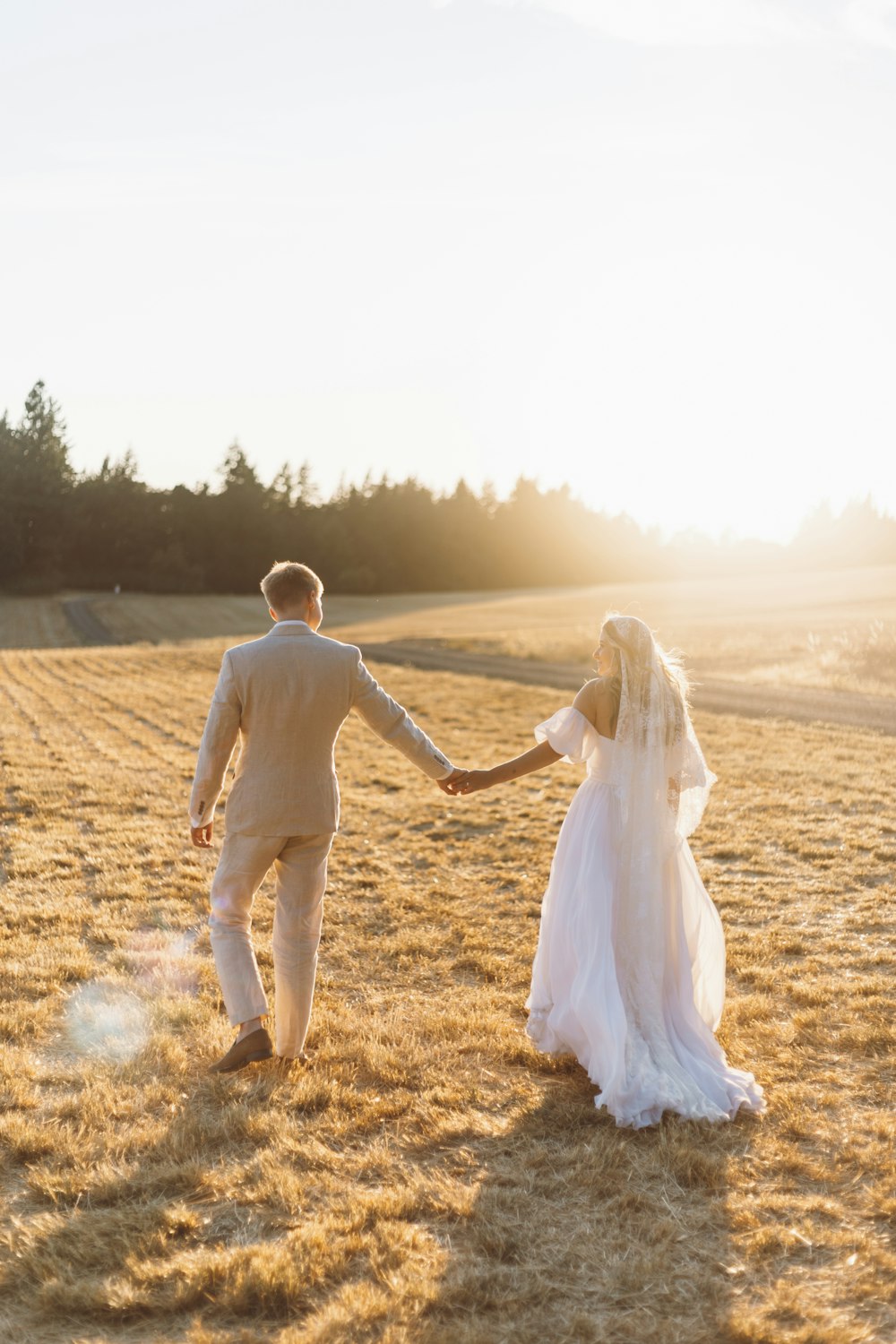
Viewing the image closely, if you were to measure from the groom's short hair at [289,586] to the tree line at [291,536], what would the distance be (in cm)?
6638

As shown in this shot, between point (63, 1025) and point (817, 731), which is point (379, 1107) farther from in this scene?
point (817, 731)

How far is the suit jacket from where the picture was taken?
4.56 m

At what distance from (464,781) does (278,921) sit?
126 cm

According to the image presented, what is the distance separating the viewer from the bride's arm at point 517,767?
194 inches

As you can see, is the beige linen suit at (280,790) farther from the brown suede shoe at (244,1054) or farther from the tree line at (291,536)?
the tree line at (291,536)

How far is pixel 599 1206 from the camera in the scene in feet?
12.0

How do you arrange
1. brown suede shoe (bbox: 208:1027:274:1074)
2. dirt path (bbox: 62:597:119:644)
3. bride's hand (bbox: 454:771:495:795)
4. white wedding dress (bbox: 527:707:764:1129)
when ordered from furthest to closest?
dirt path (bbox: 62:597:119:644)
bride's hand (bbox: 454:771:495:795)
brown suede shoe (bbox: 208:1027:274:1074)
white wedding dress (bbox: 527:707:764:1129)

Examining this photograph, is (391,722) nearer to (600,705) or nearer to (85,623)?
(600,705)

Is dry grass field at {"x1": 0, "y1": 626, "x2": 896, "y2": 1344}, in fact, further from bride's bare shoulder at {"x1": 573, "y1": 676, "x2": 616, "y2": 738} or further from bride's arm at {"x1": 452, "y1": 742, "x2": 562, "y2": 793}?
bride's bare shoulder at {"x1": 573, "y1": 676, "x2": 616, "y2": 738}

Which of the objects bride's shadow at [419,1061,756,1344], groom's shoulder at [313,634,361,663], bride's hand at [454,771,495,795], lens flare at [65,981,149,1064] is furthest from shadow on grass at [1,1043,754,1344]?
groom's shoulder at [313,634,361,663]

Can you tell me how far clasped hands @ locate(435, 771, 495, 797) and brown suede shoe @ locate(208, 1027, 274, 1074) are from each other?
4.86ft

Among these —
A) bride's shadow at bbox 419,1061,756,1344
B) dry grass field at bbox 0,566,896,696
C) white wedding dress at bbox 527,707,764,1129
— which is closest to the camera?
bride's shadow at bbox 419,1061,756,1344

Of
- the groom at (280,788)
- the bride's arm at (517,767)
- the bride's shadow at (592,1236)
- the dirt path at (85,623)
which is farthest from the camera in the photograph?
the dirt path at (85,623)

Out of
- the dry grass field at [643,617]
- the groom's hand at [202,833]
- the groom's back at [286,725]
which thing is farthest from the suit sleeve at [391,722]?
the dry grass field at [643,617]
